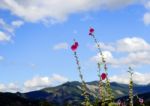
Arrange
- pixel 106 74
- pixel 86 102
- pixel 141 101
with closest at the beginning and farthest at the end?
pixel 86 102 → pixel 106 74 → pixel 141 101

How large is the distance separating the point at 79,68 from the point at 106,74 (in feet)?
2.98

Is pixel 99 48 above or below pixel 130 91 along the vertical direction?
above

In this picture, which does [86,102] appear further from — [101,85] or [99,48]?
[99,48]

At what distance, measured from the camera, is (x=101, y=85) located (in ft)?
39.0

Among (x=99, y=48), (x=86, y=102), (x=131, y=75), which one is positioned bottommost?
(x=86, y=102)

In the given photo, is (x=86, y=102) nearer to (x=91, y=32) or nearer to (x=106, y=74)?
(x=106, y=74)

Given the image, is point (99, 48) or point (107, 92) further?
point (99, 48)

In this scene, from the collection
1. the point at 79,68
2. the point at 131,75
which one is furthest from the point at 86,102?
the point at 131,75

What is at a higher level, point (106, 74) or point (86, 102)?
point (106, 74)

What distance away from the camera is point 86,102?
433 inches

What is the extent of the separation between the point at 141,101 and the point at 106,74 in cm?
213

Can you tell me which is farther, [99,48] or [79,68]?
[99,48]

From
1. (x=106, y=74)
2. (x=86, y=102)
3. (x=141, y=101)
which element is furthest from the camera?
(x=141, y=101)

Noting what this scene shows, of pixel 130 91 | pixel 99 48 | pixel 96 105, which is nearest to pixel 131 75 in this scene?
pixel 130 91
